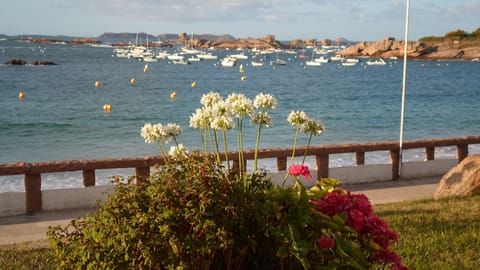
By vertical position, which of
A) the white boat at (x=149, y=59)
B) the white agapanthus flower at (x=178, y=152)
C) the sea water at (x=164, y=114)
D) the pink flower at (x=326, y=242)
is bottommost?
the sea water at (x=164, y=114)

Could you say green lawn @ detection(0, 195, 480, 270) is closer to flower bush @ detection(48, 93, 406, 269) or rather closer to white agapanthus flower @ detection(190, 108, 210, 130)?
flower bush @ detection(48, 93, 406, 269)

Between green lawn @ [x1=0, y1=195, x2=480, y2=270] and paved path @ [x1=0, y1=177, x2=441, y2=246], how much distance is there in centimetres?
128

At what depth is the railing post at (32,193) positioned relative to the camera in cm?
1044

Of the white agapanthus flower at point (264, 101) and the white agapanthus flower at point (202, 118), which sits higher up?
the white agapanthus flower at point (264, 101)

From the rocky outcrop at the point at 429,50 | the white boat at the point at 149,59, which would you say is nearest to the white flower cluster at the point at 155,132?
the white boat at the point at 149,59

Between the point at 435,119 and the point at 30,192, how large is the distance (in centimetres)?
3232

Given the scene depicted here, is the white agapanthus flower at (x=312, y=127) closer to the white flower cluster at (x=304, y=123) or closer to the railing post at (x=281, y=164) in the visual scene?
the white flower cluster at (x=304, y=123)

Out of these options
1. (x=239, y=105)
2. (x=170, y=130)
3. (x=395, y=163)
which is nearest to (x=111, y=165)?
(x=395, y=163)

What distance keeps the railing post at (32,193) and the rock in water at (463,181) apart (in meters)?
6.36

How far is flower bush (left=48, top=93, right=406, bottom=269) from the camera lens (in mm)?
3430

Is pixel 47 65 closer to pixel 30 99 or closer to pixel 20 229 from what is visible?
pixel 30 99

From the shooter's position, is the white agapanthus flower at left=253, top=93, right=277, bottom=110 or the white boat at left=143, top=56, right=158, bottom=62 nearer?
the white agapanthus flower at left=253, top=93, right=277, bottom=110

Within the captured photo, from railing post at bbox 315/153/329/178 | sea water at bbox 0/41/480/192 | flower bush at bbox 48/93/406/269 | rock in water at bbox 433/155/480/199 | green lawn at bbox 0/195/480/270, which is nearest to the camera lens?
flower bush at bbox 48/93/406/269

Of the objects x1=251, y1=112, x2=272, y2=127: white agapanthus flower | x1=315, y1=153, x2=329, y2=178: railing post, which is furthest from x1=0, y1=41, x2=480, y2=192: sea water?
x1=251, y1=112, x2=272, y2=127: white agapanthus flower
